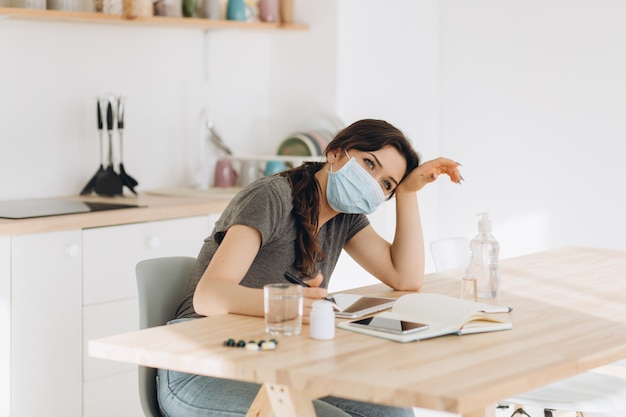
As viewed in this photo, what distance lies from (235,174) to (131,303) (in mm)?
1097

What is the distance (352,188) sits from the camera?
240 cm

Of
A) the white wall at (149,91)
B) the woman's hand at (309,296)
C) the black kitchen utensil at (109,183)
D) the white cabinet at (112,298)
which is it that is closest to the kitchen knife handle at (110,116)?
the black kitchen utensil at (109,183)

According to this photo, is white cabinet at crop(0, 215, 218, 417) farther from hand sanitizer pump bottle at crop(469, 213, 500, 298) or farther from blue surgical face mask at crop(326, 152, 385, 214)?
hand sanitizer pump bottle at crop(469, 213, 500, 298)

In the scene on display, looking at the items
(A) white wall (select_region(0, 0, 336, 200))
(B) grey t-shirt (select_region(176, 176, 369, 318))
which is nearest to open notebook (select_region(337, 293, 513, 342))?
(B) grey t-shirt (select_region(176, 176, 369, 318))

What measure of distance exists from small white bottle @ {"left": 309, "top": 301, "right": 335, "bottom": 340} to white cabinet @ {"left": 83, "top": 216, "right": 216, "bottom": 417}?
5.34 ft

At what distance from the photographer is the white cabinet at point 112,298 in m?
3.36

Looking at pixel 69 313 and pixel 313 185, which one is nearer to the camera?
pixel 313 185

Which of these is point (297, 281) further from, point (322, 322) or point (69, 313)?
point (69, 313)

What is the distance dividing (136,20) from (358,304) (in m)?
2.08

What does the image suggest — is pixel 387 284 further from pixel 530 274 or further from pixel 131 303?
pixel 131 303

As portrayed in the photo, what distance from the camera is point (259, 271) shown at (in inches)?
92.3

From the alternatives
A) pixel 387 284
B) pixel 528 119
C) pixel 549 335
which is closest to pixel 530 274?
pixel 387 284

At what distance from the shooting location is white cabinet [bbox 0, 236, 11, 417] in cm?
310

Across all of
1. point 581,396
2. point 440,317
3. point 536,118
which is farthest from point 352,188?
point 536,118
